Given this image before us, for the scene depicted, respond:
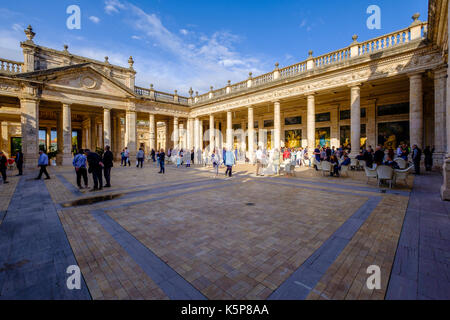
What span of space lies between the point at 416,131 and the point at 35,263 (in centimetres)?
1660

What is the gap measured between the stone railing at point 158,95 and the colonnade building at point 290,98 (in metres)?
0.13

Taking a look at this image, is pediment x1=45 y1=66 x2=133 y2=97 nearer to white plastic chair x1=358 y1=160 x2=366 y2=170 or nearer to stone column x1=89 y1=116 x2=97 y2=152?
stone column x1=89 y1=116 x2=97 y2=152

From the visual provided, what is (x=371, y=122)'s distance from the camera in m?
16.7

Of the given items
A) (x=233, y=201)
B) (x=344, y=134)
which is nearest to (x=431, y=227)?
(x=233, y=201)

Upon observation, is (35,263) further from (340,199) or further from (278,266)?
(340,199)

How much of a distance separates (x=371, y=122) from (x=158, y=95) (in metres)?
23.7

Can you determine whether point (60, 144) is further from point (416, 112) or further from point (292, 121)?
point (416, 112)

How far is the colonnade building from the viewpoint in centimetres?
1109

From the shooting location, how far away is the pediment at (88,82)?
1767 centimetres

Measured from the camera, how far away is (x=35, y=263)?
268 cm

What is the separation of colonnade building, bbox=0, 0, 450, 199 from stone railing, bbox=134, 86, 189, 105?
0.13 metres

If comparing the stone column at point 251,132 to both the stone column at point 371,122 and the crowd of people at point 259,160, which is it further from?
the stone column at point 371,122

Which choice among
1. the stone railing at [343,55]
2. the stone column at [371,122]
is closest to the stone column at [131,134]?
the stone railing at [343,55]

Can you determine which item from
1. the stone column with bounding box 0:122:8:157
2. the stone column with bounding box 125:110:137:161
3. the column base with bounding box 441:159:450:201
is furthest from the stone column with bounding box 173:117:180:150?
the column base with bounding box 441:159:450:201
